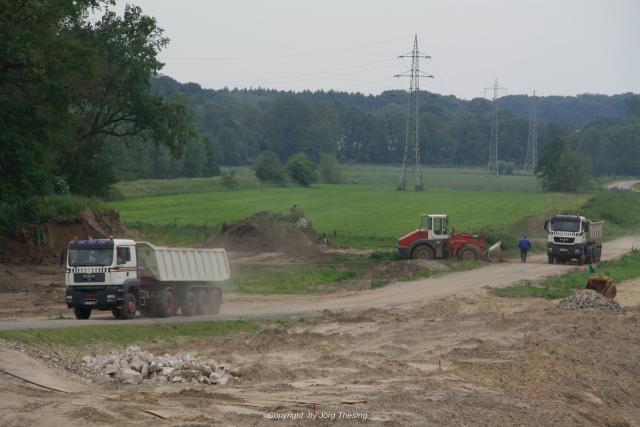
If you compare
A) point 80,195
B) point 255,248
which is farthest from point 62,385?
point 80,195

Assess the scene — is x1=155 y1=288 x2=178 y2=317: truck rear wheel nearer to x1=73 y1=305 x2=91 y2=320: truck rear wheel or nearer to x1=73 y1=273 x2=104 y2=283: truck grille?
x1=73 y1=305 x2=91 y2=320: truck rear wheel

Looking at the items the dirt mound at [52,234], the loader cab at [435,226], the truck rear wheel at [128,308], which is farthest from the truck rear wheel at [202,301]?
the loader cab at [435,226]

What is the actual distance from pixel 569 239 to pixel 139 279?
3228cm

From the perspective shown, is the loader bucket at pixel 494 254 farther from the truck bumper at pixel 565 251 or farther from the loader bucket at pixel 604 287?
the loader bucket at pixel 604 287

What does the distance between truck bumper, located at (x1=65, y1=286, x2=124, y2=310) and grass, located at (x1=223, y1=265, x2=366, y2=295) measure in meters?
13.6

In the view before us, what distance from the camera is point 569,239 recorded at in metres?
59.6

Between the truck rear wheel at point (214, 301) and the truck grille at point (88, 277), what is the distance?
5887 mm

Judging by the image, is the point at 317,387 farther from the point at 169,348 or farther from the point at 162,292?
the point at 162,292

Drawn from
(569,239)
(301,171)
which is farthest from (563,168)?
(569,239)

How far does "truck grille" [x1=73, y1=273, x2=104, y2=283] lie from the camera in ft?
109

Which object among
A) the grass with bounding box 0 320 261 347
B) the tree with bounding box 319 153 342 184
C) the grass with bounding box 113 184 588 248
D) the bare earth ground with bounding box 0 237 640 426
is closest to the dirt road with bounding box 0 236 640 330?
the bare earth ground with bounding box 0 237 640 426

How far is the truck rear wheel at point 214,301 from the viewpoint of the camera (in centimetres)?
3812

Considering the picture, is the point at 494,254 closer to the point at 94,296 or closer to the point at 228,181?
the point at 94,296

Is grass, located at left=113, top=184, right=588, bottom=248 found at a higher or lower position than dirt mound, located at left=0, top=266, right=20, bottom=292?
→ lower
